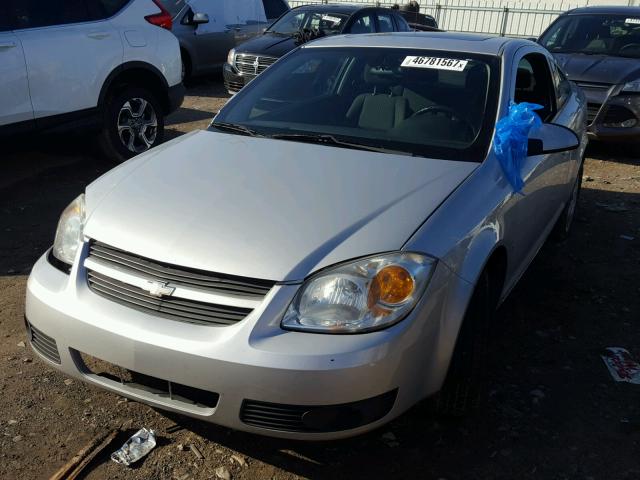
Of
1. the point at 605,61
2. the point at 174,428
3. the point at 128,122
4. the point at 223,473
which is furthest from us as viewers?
the point at 605,61

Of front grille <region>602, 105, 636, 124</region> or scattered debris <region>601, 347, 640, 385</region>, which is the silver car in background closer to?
front grille <region>602, 105, 636, 124</region>

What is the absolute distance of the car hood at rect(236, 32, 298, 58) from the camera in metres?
10.0

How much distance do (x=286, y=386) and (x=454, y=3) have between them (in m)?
22.9

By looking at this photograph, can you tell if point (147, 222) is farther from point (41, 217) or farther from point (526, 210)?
point (41, 217)

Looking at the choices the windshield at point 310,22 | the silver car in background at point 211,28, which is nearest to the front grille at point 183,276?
the windshield at point 310,22

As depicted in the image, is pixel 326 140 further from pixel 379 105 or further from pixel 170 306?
pixel 170 306

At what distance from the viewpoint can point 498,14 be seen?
72.0 feet

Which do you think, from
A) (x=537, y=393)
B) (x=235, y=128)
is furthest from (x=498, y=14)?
(x=537, y=393)

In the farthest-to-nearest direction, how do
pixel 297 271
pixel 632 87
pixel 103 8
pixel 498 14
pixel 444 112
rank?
1. pixel 498 14
2. pixel 632 87
3. pixel 103 8
4. pixel 444 112
5. pixel 297 271

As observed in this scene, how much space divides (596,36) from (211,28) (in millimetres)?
6537

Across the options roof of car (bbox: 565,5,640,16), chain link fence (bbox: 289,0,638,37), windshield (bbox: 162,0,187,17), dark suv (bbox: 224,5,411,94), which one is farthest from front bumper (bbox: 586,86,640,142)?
chain link fence (bbox: 289,0,638,37)

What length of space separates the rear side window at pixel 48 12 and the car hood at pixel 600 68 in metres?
5.17

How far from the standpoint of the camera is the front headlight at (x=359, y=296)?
2248 millimetres

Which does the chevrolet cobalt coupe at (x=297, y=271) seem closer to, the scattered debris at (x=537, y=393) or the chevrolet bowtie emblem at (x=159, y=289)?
the chevrolet bowtie emblem at (x=159, y=289)
